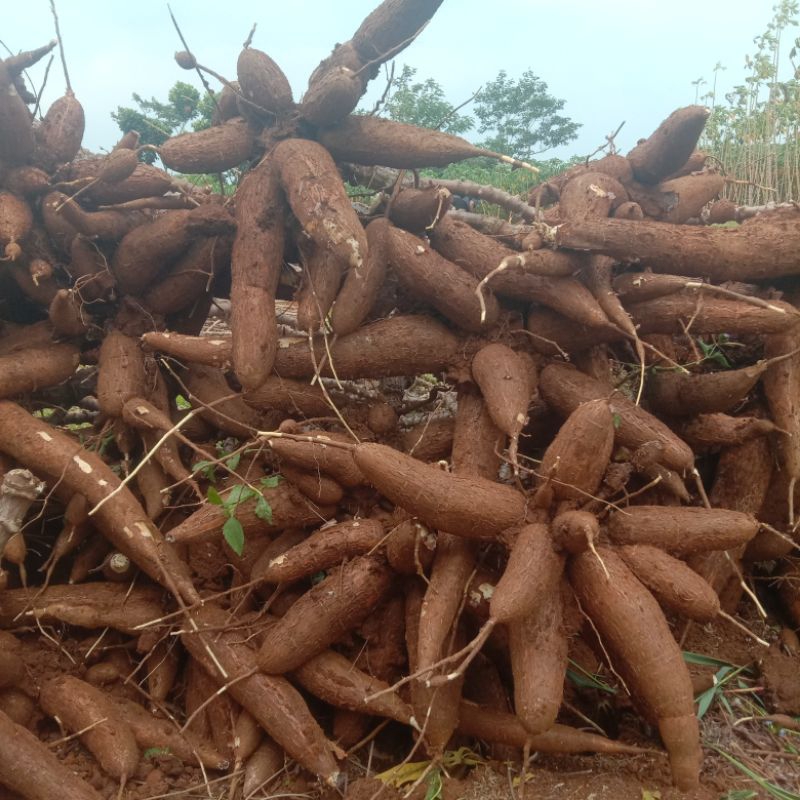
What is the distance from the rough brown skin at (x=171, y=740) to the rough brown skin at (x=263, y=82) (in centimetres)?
186

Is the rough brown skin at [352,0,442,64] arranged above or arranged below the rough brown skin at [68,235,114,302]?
above

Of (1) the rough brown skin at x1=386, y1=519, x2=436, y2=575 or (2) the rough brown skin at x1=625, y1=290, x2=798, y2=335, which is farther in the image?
(2) the rough brown skin at x1=625, y1=290, x2=798, y2=335

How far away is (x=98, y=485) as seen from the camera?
6.38 ft

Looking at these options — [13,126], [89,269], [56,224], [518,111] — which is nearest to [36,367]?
[89,269]

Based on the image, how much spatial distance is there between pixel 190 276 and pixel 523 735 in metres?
1.70

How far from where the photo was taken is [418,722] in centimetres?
167

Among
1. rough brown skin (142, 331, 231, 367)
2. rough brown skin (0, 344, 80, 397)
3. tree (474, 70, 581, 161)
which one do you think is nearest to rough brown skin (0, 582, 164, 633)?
rough brown skin (0, 344, 80, 397)

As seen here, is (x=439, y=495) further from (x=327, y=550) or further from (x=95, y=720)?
(x=95, y=720)

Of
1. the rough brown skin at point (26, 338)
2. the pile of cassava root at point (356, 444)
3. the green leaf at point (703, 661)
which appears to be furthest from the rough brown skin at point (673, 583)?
the rough brown skin at point (26, 338)

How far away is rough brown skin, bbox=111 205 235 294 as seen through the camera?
213 cm

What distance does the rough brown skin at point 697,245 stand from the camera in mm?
1899

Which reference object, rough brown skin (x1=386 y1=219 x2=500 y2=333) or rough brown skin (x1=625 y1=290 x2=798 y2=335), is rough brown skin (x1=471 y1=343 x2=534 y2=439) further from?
rough brown skin (x1=625 y1=290 x2=798 y2=335)

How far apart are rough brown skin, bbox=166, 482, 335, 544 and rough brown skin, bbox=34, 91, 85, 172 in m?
1.30

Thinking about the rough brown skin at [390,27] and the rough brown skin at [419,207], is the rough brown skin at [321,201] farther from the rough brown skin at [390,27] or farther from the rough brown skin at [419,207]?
the rough brown skin at [390,27]
